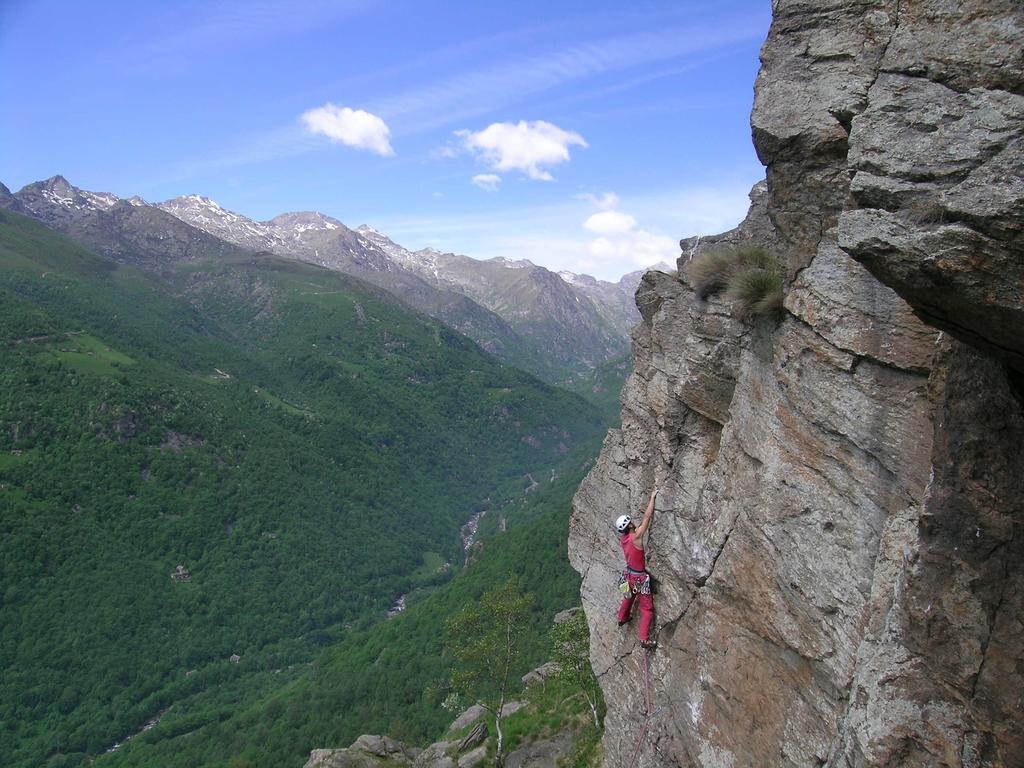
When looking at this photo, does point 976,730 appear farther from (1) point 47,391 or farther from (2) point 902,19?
(1) point 47,391

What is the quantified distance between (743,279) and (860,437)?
4.68 meters

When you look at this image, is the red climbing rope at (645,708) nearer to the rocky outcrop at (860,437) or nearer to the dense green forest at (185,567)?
the rocky outcrop at (860,437)

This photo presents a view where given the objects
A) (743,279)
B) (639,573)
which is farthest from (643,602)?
(743,279)

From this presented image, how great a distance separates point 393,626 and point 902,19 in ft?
413

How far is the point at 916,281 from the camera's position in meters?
7.18

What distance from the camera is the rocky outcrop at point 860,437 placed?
7234 millimetres

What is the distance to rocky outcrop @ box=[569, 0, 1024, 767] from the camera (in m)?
7.23

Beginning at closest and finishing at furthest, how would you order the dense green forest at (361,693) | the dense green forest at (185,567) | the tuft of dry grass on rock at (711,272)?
1. the tuft of dry grass on rock at (711,272)
2. the dense green forest at (361,693)
3. the dense green forest at (185,567)

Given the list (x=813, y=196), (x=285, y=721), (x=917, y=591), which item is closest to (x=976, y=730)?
(x=917, y=591)

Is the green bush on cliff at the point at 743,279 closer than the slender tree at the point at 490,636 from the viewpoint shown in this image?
Yes

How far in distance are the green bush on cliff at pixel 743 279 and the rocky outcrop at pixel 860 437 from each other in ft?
1.67

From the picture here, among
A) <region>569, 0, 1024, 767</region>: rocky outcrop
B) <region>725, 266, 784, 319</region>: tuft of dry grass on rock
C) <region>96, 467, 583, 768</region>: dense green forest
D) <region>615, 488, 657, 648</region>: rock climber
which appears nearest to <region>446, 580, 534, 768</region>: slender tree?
<region>569, 0, 1024, 767</region>: rocky outcrop

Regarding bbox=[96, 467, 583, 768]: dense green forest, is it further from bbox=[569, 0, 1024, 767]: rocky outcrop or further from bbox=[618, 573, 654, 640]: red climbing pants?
bbox=[569, 0, 1024, 767]: rocky outcrop

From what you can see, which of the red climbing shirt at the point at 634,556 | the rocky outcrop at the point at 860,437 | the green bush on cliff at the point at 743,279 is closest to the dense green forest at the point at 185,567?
the red climbing shirt at the point at 634,556
